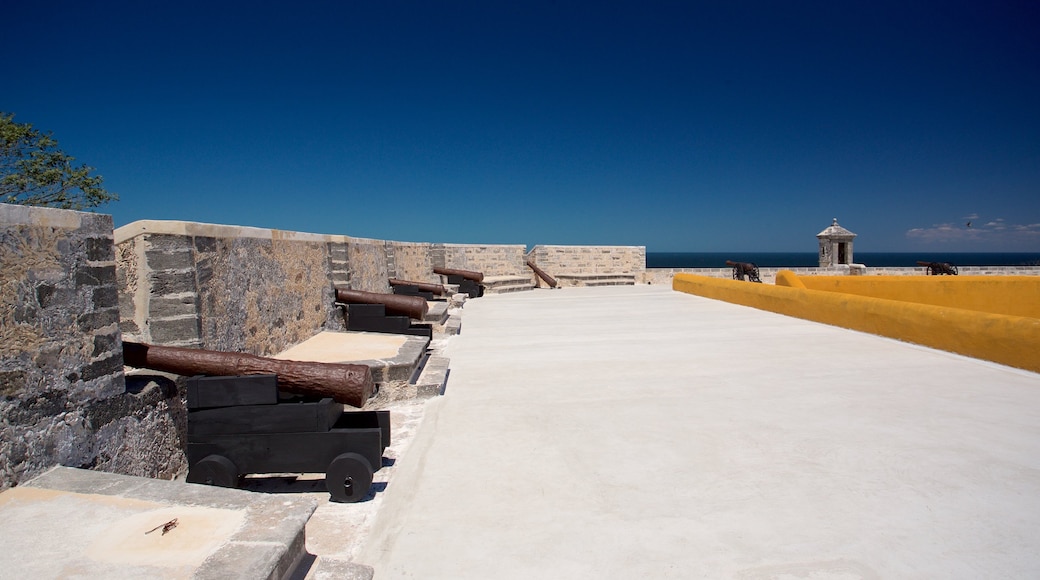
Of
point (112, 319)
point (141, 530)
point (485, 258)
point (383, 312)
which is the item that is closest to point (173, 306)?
point (112, 319)

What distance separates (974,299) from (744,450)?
8.69 meters

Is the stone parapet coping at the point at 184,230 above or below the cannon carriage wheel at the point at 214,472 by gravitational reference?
above

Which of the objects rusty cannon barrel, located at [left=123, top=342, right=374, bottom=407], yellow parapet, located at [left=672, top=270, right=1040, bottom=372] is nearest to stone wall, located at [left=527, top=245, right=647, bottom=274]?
yellow parapet, located at [left=672, top=270, right=1040, bottom=372]

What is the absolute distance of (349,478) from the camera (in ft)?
9.33

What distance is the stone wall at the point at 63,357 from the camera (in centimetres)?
218

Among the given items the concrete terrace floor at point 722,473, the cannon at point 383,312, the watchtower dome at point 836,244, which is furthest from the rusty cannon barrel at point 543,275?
the concrete terrace floor at point 722,473

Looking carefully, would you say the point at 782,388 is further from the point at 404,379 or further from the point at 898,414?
the point at 404,379

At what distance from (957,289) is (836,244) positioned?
944 centimetres

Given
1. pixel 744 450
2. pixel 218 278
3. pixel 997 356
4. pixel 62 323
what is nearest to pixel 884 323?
pixel 997 356

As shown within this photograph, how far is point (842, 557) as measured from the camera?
2.23 metres

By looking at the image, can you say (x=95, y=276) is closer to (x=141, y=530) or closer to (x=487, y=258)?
(x=141, y=530)

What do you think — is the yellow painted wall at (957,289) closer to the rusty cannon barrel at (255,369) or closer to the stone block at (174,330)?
the rusty cannon barrel at (255,369)

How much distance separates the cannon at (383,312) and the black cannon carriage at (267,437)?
3628mm

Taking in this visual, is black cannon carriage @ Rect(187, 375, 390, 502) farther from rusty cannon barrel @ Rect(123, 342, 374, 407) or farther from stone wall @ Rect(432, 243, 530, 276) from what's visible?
stone wall @ Rect(432, 243, 530, 276)
